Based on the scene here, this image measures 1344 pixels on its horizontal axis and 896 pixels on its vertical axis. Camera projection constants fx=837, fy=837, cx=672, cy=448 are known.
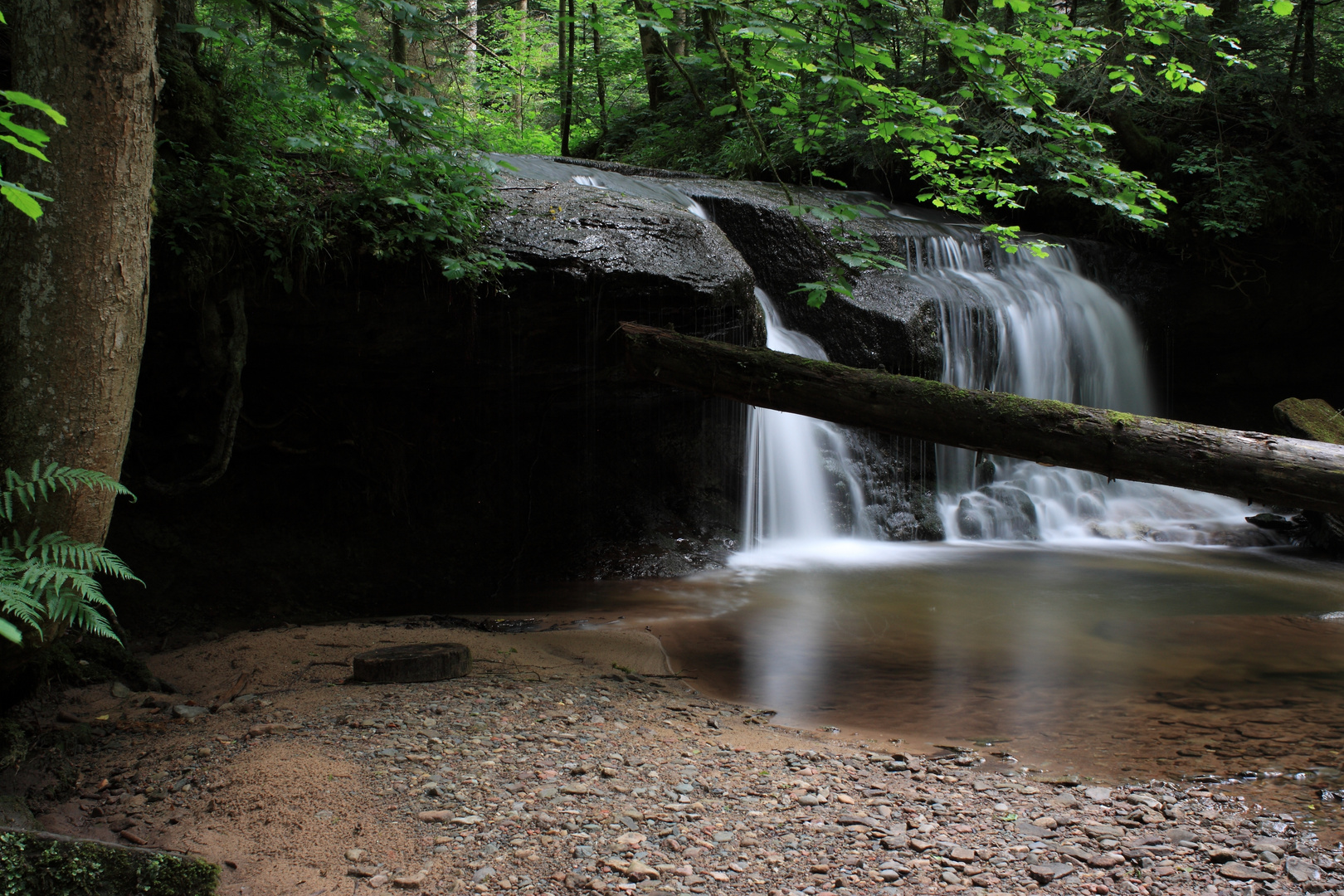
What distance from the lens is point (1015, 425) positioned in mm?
4762

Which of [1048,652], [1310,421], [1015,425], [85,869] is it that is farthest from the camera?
[1310,421]

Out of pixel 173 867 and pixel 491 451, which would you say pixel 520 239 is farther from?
pixel 173 867

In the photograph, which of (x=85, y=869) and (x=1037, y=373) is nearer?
(x=85, y=869)

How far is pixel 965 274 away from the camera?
10.7 metres

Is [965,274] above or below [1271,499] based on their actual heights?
above

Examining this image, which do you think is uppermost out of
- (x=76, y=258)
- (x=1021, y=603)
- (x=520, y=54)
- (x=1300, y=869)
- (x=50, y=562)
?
(x=520, y=54)

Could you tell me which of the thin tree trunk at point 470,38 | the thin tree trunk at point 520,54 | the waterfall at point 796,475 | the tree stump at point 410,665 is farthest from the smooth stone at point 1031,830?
the thin tree trunk at point 520,54

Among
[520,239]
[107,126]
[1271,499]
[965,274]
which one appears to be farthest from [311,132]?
[965,274]

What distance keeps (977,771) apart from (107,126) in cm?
400

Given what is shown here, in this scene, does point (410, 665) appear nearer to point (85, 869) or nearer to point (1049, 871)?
point (85, 869)

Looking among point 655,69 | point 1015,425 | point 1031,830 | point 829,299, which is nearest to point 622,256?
point 1015,425

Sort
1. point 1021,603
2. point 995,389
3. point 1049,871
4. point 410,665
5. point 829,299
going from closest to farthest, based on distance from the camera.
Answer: point 1049,871 < point 410,665 < point 1021,603 < point 829,299 < point 995,389

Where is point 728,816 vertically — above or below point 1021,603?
below

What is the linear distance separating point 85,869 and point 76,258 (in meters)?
1.89
